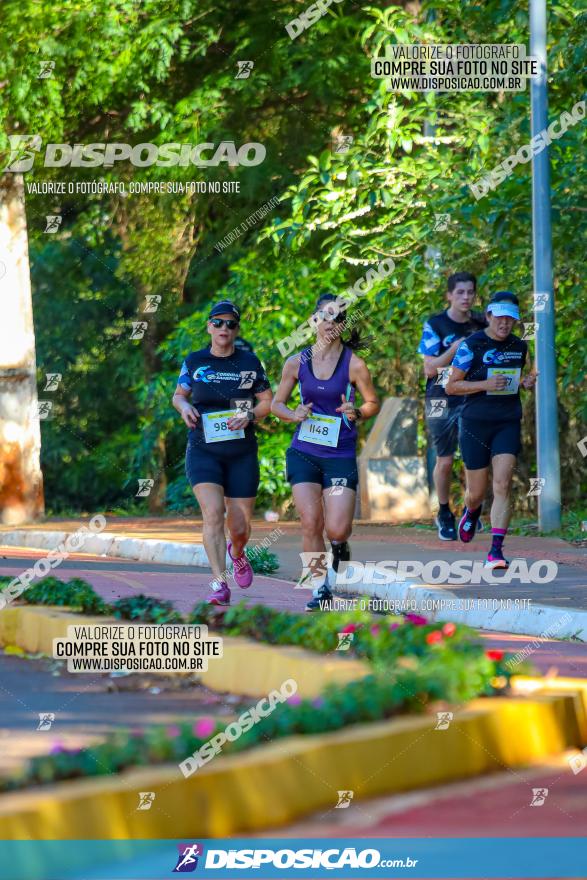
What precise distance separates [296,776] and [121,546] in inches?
499

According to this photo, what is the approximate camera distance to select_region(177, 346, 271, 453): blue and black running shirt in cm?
1077

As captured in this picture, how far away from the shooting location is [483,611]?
9.83 meters

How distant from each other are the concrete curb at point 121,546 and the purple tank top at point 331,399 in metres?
5.20

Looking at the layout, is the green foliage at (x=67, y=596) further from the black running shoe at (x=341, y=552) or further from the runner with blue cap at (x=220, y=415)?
the black running shoe at (x=341, y=552)

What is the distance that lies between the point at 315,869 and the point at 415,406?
17354mm

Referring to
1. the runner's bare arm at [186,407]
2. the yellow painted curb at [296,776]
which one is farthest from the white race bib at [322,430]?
the yellow painted curb at [296,776]

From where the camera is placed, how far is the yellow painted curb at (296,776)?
4.54 metres

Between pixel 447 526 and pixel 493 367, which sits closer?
pixel 493 367

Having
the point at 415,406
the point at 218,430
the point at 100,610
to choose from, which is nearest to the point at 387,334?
the point at 415,406

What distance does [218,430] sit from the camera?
10.8 metres

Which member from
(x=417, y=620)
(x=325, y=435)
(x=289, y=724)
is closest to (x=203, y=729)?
(x=289, y=724)

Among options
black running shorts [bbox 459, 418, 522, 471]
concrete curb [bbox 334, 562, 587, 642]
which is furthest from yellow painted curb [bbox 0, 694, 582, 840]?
black running shorts [bbox 459, 418, 522, 471]

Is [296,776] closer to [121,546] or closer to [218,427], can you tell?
[218,427]

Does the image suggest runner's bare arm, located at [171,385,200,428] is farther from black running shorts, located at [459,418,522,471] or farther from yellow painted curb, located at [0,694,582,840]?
yellow painted curb, located at [0,694,582,840]
